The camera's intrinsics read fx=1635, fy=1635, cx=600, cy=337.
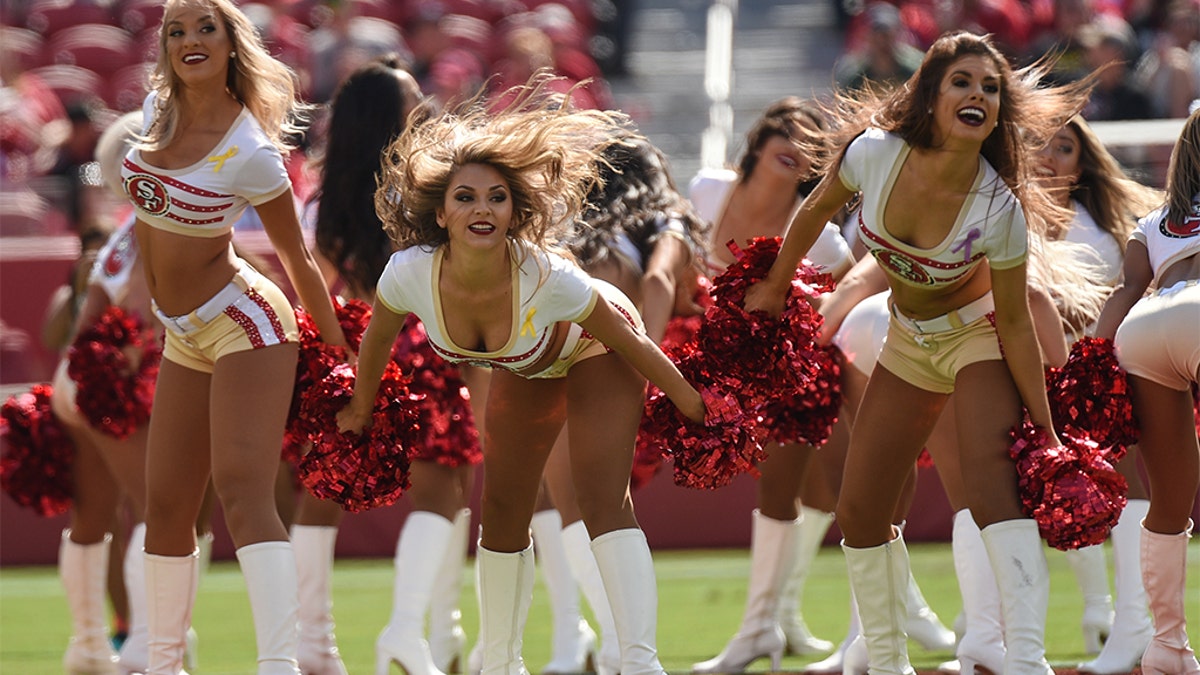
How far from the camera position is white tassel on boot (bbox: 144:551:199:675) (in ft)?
13.9

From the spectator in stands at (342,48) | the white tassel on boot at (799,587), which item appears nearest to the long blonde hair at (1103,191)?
the white tassel on boot at (799,587)

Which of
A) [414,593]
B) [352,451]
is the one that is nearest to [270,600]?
[352,451]

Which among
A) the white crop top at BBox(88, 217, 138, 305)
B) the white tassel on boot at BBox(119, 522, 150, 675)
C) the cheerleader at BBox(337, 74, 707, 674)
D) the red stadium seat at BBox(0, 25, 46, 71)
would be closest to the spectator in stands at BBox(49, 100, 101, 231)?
the red stadium seat at BBox(0, 25, 46, 71)

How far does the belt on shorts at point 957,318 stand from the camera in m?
4.01

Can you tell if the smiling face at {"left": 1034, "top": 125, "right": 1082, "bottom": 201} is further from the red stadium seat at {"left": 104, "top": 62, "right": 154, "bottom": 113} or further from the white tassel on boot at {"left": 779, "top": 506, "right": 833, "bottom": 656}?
the red stadium seat at {"left": 104, "top": 62, "right": 154, "bottom": 113}

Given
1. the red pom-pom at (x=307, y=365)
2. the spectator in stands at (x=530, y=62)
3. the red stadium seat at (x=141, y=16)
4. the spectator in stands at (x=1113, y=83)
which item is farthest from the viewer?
the red stadium seat at (x=141, y=16)

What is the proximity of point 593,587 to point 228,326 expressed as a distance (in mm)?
1445

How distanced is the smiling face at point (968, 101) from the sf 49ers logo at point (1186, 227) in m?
0.73

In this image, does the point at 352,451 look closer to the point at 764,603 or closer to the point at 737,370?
the point at 737,370

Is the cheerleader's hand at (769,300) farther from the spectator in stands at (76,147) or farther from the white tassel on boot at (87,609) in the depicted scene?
the spectator in stands at (76,147)

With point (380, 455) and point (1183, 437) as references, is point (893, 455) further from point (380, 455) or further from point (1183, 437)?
point (380, 455)

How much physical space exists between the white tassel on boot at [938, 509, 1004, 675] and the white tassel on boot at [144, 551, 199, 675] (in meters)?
2.15

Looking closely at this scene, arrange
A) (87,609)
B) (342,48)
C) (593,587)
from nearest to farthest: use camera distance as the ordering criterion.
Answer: (593,587) → (87,609) → (342,48)

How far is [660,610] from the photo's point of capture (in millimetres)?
6922
